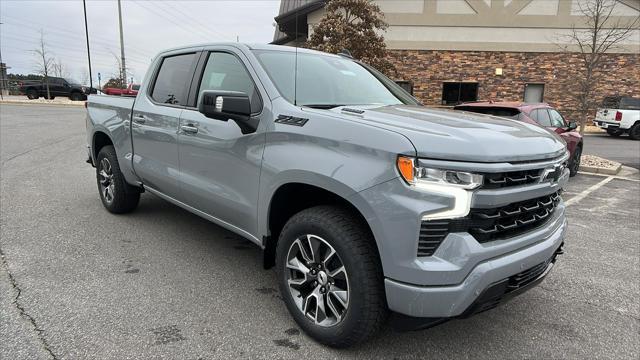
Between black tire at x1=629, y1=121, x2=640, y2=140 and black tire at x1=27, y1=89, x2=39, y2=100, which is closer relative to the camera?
black tire at x1=629, y1=121, x2=640, y2=140

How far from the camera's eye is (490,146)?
7.48ft

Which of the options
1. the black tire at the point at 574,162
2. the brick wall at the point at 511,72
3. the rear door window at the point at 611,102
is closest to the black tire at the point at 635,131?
the rear door window at the point at 611,102

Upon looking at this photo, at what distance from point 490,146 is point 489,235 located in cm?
45

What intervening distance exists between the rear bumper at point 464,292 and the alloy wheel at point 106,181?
4.05 meters

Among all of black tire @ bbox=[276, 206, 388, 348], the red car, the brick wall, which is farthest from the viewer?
the brick wall

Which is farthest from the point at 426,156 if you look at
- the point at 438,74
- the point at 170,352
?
the point at 438,74

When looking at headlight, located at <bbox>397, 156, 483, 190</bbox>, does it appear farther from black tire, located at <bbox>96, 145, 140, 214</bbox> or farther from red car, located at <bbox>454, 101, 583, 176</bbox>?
red car, located at <bbox>454, 101, 583, 176</bbox>

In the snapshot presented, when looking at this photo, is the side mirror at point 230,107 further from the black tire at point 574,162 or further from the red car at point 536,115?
the black tire at point 574,162

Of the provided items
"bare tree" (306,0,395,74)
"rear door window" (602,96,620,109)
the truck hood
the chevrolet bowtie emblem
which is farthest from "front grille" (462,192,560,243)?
"rear door window" (602,96,620,109)

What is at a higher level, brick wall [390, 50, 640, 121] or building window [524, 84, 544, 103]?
brick wall [390, 50, 640, 121]

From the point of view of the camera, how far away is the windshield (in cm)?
325

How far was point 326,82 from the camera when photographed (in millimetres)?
3537

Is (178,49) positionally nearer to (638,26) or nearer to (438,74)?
(438,74)

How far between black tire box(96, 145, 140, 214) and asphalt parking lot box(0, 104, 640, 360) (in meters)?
0.14
